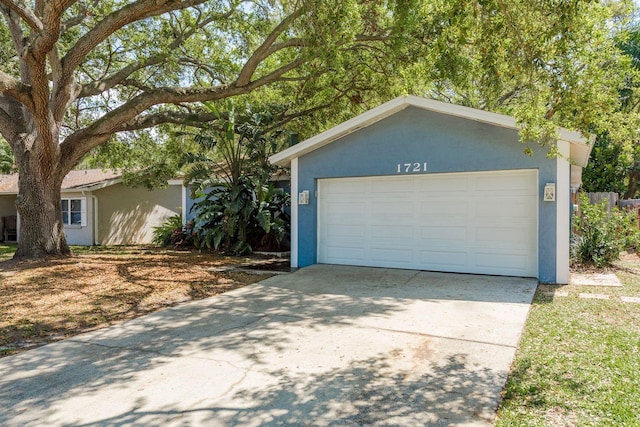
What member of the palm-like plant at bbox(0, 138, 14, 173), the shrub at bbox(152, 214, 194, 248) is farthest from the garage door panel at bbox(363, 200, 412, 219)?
the palm-like plant at bbox(0, 138, 14, 173)

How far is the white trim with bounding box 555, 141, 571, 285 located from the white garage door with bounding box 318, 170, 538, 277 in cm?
41

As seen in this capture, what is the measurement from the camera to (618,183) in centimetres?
1490

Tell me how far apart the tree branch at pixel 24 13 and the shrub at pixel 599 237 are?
1189 cm

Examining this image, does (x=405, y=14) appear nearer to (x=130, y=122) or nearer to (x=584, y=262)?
(x=584, y=262)

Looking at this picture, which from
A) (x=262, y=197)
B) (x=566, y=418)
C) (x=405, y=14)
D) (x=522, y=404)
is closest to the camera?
(x=566, y=418)

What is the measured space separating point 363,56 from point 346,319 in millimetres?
7162

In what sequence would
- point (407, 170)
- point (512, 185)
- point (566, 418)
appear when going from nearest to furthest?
point (566, 418)
point (512, 185)
point (407, 170)

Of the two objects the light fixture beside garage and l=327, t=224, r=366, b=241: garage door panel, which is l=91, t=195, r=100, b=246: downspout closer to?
l=327, t=224, r=366, b=241: garage door panel

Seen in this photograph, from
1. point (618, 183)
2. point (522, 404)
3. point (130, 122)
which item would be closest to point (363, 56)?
point (130, 122)

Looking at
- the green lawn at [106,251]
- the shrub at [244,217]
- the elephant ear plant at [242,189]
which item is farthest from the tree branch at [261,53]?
the green lawn at [106,251]

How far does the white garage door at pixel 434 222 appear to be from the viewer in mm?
8062

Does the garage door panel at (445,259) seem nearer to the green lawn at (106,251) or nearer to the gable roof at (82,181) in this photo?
the green lawn at (106,251)

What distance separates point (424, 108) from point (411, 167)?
1.20 m

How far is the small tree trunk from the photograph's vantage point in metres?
10.7
